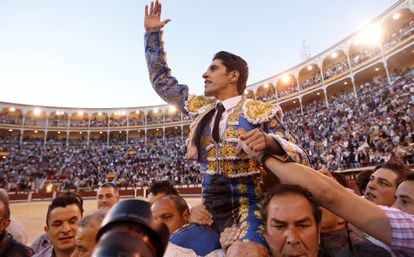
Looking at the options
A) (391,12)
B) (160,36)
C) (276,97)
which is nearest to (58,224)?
(160,36)

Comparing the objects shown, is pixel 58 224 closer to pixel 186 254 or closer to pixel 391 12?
pixel 186 254

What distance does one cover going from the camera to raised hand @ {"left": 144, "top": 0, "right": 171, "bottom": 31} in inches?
88.3

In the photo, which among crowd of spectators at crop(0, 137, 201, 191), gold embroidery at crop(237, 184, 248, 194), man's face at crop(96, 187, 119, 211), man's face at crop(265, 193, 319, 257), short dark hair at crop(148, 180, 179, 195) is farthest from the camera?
crowd of spectators at crop(0, 137, 201, 191)

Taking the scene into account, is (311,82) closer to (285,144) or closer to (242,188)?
(242,188)

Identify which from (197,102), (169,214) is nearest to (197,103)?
(197,102)

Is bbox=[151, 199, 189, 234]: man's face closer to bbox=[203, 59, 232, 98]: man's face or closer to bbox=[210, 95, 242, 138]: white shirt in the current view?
bbox=[210, 95, 242, 138]: white shirt

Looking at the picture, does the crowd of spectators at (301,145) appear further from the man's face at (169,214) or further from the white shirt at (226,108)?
the white shirt at (226,108)

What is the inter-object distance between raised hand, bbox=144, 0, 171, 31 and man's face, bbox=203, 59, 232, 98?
0.71 metres

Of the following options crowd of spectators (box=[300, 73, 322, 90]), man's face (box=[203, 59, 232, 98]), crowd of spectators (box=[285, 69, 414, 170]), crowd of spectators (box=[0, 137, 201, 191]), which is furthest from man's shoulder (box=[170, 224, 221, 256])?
crowd of spectators (box=[300, 73, 322, 90])

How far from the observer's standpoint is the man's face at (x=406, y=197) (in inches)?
69.7

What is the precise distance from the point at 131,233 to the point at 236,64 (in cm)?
155

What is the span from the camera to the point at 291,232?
1159 millimetres

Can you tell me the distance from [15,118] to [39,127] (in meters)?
3.50

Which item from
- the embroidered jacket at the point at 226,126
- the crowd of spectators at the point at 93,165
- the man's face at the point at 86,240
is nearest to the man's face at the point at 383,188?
the embroidered jacket at the point at 226,126
